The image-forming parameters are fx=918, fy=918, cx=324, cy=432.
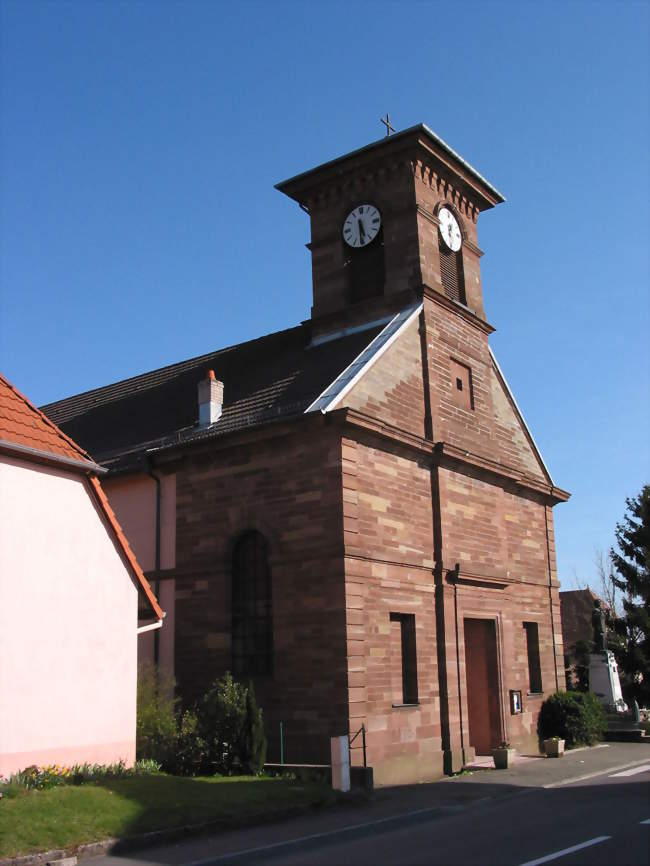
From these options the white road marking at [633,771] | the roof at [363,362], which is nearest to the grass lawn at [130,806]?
the white road marking at [633,771]

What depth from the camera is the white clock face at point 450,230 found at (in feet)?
82.2

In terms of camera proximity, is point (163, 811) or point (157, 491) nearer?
point (163, 811)

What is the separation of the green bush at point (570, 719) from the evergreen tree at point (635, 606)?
1325 centimetres

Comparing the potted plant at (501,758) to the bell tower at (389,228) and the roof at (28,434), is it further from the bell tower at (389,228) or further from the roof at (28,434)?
the roof at (28,434)

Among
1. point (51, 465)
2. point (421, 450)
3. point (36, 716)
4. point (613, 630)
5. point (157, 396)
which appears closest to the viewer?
point (36, 716)

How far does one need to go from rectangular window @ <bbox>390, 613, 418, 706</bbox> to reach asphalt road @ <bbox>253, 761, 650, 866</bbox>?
393 centimetres

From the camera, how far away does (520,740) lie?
76.4 feet

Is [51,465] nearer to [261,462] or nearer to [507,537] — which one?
[261,462]

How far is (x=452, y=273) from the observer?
25.3 m

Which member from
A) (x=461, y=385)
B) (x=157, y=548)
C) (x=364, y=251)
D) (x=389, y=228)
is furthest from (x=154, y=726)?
(x=389, y=228)

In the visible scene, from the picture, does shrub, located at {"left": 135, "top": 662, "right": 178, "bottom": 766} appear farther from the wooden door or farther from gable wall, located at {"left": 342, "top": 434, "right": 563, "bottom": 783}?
the wooden door

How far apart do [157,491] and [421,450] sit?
254 inches

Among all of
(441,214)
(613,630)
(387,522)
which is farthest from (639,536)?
(387,522)

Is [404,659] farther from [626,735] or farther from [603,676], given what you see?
[603,676]
